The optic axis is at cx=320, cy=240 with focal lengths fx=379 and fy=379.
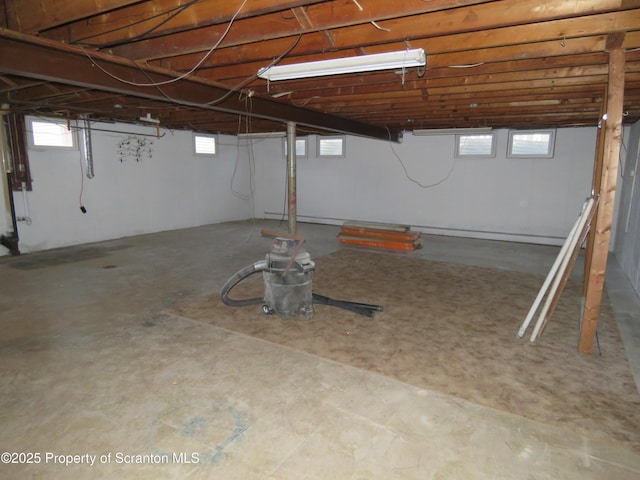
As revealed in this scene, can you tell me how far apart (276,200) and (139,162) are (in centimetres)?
366

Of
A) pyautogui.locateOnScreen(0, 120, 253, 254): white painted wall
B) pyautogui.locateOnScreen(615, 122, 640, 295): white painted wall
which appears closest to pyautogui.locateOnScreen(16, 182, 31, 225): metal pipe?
pyautogui.locateOnScreen(0, 120, 253, 254): white painted wall

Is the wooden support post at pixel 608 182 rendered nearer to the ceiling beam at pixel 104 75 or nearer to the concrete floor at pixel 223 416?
the concrete floor at pixel 223 416

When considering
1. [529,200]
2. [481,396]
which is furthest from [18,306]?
[529,200]

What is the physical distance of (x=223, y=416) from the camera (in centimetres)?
218

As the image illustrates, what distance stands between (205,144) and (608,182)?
8545mm

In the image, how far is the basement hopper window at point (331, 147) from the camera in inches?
373

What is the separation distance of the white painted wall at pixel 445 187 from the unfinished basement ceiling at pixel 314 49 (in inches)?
94.4

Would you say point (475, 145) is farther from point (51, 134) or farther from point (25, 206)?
point (25, 206)

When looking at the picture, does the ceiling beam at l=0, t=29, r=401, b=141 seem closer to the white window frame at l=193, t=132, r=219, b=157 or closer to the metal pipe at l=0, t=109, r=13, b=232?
the metal pipe at l=0, t=109, r=13, b=232

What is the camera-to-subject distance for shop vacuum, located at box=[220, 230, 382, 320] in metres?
3.39

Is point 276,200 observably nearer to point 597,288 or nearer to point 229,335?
point 229,335

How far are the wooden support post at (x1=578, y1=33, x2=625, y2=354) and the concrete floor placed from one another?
464 millimetres

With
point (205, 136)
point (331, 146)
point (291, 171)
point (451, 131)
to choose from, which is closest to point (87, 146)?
point (205, 136)

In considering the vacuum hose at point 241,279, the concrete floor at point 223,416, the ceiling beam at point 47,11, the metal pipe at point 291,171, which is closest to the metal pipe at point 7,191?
the concrete floor at point 223,416
